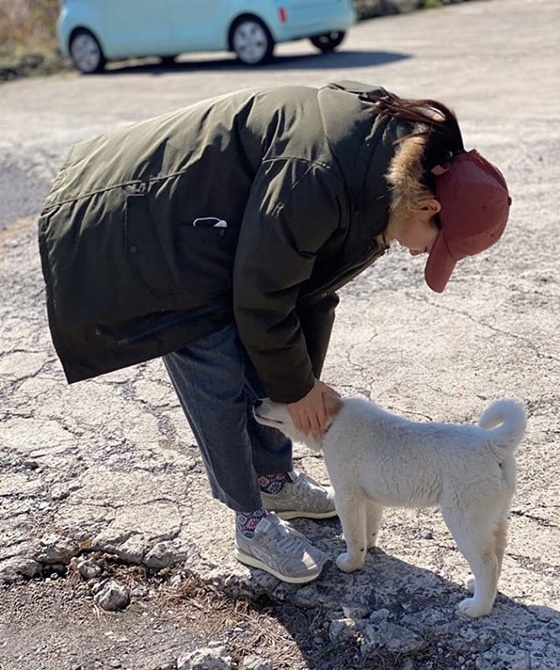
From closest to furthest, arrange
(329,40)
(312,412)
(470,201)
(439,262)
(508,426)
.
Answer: (470,201) → (439,262) → (508,426) → (312,412) → (329,40)

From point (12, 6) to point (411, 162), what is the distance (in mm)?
15089

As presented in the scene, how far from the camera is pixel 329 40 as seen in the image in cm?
1216

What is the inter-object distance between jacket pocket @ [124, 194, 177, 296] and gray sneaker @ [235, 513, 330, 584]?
2.80 feet

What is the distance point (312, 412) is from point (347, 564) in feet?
1.55

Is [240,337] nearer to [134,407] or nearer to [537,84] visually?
[134,407]

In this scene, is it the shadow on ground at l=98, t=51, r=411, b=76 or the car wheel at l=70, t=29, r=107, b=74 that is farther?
the car wheel at l=70, t=29, r=107, b=74

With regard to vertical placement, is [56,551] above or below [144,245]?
below

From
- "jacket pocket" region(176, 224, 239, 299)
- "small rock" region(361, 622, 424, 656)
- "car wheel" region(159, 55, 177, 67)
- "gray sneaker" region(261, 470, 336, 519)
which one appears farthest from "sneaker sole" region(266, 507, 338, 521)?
"car wheel" region(159, 55, 177, 67)

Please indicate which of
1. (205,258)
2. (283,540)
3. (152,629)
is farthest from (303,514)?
(205,258)

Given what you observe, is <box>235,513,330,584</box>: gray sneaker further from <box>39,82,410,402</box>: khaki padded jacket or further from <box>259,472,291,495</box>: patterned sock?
<box>39,82,410,402</box>: khaki padded jacket

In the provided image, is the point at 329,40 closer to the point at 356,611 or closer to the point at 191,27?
the point at 191,27

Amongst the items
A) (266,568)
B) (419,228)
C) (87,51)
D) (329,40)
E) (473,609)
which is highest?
(419,228)

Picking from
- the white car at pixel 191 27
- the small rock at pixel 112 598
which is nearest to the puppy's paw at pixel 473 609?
the small rock at pixel 112 598

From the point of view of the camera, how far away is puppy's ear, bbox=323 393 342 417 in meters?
2.65
